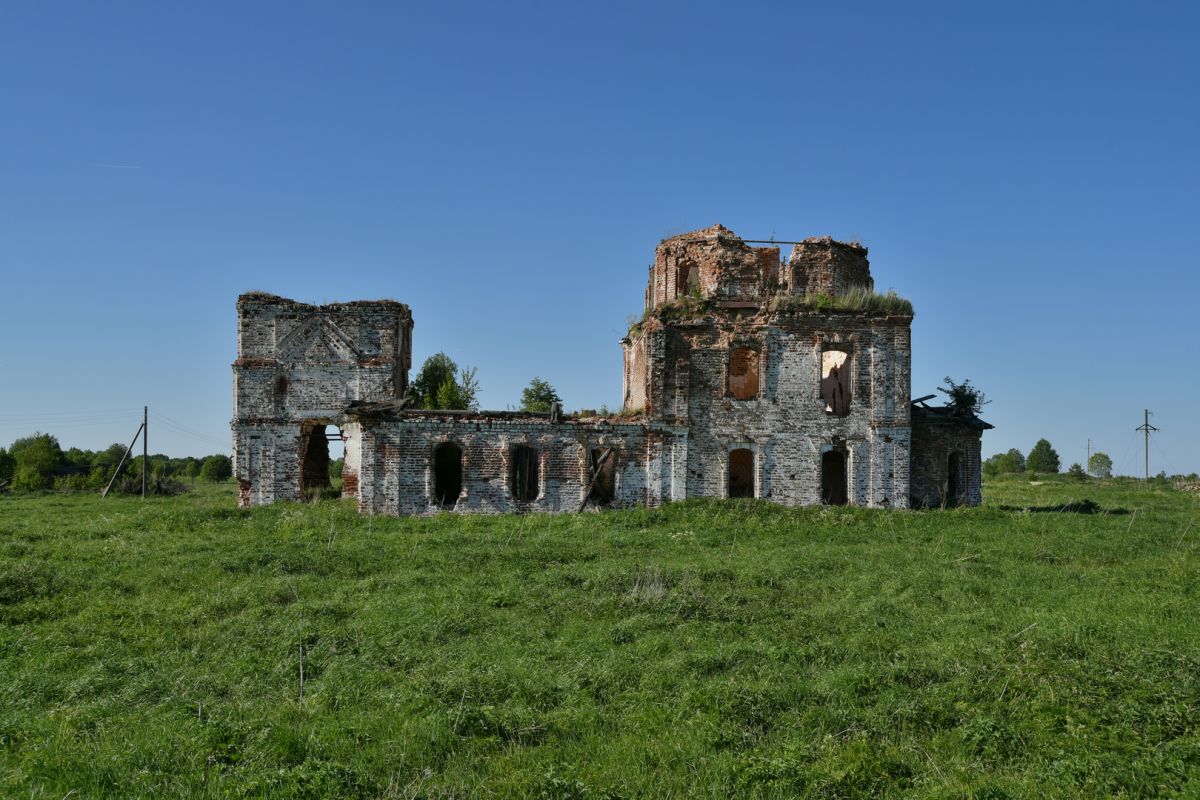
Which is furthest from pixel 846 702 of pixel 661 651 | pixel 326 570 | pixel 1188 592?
pixel 326 570

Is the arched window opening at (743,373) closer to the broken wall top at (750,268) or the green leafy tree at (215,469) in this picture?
the broken wall top at (750,268)

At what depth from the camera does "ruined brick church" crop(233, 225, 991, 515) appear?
74.9 feet

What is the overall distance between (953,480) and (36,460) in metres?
42.1

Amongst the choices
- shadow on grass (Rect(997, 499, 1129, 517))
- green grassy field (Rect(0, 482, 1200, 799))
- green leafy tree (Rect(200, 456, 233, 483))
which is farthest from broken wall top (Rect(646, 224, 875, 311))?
green leafy tree (Rect(200, 456, 233, 483))

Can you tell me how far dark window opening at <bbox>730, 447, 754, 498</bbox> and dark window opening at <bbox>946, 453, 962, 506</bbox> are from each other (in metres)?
5.70

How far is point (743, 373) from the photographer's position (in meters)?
26.7

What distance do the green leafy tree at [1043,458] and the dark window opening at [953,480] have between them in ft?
164

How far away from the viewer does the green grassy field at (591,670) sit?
7074 mm

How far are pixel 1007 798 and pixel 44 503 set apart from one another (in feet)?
107

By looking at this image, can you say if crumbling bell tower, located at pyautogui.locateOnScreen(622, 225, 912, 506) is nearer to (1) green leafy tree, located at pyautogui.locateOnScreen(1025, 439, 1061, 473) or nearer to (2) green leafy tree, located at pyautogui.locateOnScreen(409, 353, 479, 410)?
(2) green leafy tree, located at pyautogui.locateOnScreen(409, 353, 479, 410)

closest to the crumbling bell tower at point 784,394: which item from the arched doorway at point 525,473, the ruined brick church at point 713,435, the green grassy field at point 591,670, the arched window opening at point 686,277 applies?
the ruined brick church at point 713,435

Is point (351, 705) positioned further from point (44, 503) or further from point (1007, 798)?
point (44, 503)

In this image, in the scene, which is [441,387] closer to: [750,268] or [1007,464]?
[750,268]

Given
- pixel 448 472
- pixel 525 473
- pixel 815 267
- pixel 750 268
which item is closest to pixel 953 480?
pixel 815 267
